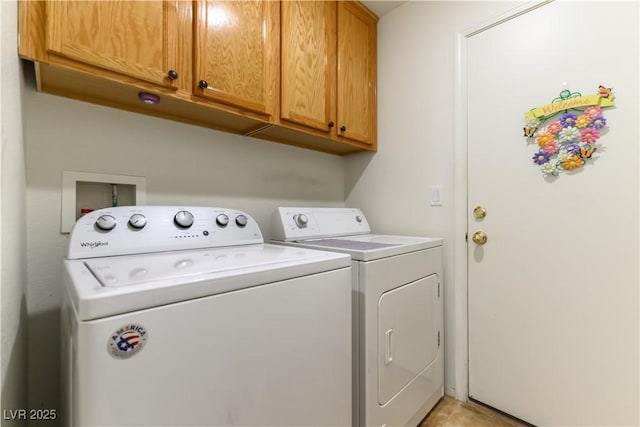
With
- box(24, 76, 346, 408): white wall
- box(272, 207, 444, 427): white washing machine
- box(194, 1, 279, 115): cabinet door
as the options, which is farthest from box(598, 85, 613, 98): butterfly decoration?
box(24, 76, 346, 408): white wall

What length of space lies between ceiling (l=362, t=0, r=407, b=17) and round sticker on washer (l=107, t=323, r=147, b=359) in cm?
214

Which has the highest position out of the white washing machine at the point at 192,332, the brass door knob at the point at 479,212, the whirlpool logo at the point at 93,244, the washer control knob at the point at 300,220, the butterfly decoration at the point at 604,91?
the butterfly decoration at the point at 604,91

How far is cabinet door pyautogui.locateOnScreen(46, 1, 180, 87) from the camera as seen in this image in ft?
2.75

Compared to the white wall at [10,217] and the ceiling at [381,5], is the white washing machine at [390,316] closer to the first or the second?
the white wall at [10,217]

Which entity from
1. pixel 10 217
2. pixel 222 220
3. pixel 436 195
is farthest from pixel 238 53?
pixel 436 195

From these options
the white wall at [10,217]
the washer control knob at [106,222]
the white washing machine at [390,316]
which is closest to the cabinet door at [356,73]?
the white washing machine at [390,316]

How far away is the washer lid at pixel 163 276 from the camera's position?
514mm

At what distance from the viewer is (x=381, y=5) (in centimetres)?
184

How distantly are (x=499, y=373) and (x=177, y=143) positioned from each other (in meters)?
2.03

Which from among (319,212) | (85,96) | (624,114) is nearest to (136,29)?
(85,96)

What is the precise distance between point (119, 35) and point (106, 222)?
2.07 feet

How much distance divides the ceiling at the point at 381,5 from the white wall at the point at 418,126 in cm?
4

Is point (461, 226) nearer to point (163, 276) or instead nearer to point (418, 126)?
point (418, 126)

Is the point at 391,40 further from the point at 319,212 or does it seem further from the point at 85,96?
the point at 85,96
